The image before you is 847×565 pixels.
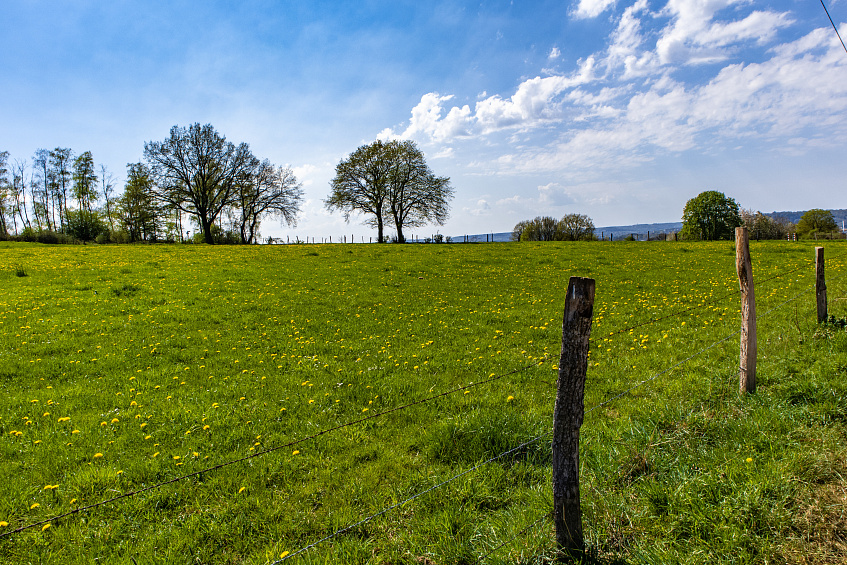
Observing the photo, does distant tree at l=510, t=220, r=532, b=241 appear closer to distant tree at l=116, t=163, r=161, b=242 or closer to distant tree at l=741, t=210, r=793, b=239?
distant tree at l=741, t=210, r=793, b=239

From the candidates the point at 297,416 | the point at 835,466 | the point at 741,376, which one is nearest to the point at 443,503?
the point at 297,416

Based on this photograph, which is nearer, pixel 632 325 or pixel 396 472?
pixel 396 472

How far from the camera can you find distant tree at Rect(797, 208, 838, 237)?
78856mm

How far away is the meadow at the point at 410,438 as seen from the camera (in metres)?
3.46

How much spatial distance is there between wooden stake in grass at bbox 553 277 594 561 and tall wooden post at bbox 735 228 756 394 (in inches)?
149

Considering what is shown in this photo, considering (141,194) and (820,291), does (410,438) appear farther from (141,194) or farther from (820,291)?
(141,194)

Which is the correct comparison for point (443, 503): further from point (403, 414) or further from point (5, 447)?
point (5, 447)

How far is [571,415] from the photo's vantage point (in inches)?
119

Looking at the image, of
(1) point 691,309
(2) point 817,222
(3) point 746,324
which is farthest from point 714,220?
(3) point 746,324

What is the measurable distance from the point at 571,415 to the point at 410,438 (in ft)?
9.55

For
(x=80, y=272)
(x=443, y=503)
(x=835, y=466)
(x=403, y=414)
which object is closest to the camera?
(x=835, y=466)

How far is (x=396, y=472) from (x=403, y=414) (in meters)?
1.47

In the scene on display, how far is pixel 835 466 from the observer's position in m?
3.70

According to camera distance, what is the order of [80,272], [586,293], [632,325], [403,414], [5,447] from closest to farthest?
[586,293] < [5,447] < [403,414] < [632,325] < [80,272]
